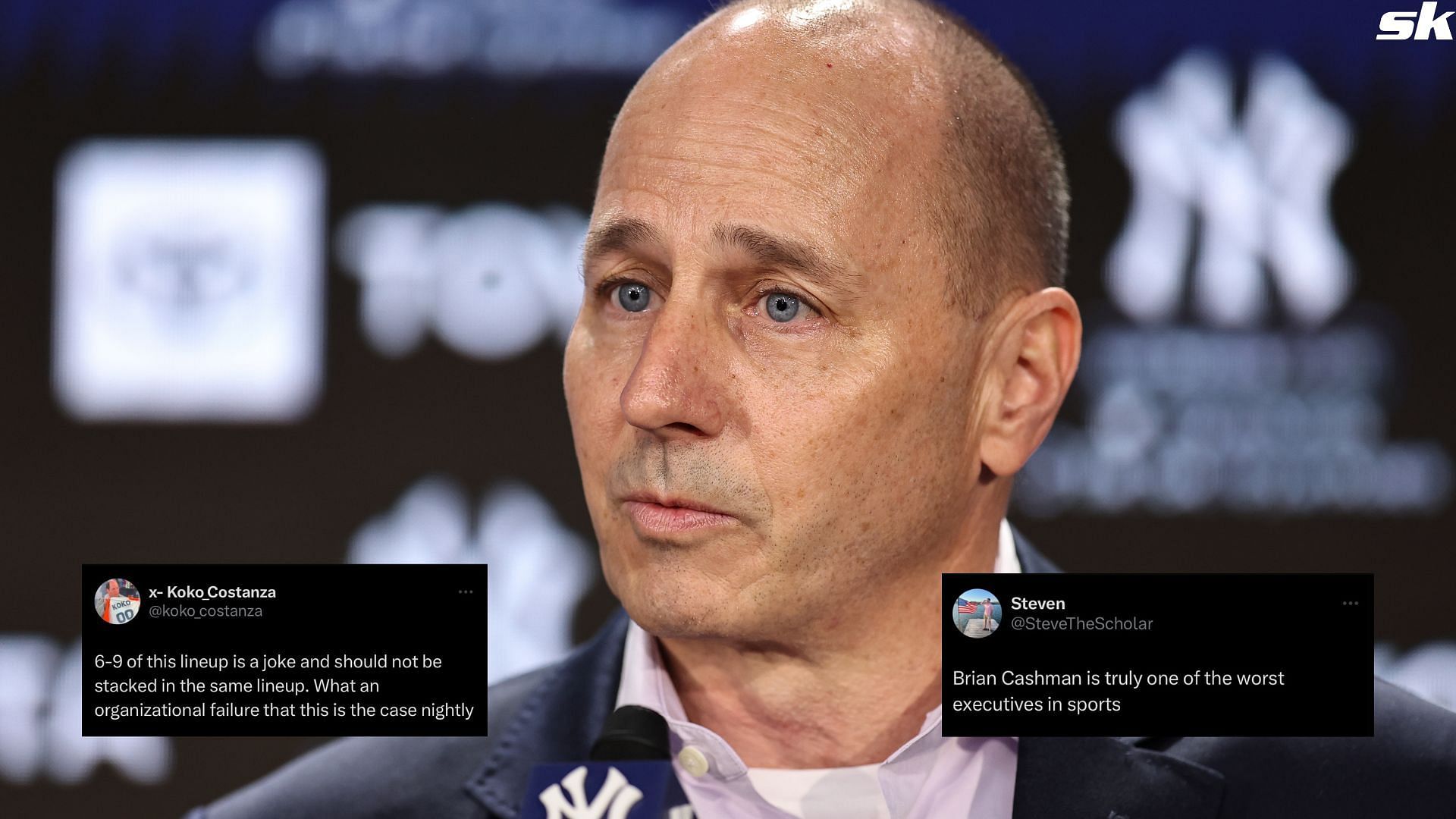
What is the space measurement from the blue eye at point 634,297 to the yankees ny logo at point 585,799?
0.53 meters

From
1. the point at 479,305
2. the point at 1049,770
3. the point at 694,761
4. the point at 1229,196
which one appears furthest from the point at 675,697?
the point at 1229,196

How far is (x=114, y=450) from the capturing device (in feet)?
11.1

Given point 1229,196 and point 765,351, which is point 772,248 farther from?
point 1229,196

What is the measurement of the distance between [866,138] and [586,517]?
1.77m

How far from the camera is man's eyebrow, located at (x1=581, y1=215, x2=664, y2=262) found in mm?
1761

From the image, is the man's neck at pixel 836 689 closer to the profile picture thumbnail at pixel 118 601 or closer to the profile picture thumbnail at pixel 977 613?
the profile picture thumbnail at pixel 977 613

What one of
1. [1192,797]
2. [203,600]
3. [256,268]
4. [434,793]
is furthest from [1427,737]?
[256,268]

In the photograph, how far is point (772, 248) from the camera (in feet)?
5.64

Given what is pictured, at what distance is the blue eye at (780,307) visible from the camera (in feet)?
5.74

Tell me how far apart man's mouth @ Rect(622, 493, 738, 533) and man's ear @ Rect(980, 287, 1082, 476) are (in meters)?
0.39
